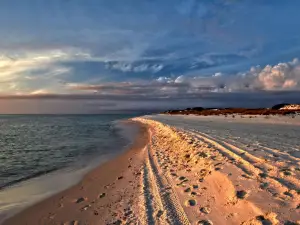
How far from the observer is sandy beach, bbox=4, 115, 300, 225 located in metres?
5.84

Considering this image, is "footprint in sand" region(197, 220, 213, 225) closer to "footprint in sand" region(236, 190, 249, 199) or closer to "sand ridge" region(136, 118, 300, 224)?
"sand ridge" region(136, 118, 300, 224)

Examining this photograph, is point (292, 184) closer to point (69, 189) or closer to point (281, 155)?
point (281, 155)

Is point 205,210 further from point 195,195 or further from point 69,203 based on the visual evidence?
point 69,203

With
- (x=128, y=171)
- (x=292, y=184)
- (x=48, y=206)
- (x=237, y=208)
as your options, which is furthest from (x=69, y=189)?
(x=292, y=184)

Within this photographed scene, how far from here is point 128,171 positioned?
40.3 feet

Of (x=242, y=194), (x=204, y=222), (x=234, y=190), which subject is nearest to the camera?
(x=204, y=222)

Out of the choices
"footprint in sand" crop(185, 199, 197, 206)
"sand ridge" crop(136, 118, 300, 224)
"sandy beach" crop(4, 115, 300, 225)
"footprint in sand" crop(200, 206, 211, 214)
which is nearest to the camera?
"sand ridge" crop(136, 118, 300, 224)

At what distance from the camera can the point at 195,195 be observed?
7.35 metres

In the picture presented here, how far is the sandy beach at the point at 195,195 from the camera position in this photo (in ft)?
19.2

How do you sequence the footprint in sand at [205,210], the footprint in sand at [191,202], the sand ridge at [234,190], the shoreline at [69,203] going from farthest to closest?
1. the shoreline at [69,203]
2. the footprint in sand at [191,202]
3. the footprint in sand at [205,210]
4. the sand ridge at [234,190]

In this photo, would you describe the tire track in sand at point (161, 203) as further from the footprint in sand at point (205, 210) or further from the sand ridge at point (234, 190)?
the footprint in sand at point (205, 210)

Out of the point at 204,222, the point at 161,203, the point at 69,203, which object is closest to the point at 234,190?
the point at 204,222

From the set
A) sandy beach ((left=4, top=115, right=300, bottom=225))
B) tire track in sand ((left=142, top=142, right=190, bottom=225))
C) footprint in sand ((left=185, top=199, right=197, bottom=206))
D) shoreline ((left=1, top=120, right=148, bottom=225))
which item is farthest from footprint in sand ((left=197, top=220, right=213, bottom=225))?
shoreline ((left=1, top=120, right=148, bottom=225))

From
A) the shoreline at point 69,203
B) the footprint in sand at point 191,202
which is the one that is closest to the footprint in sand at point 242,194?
the footprint in sand at point 191,202
